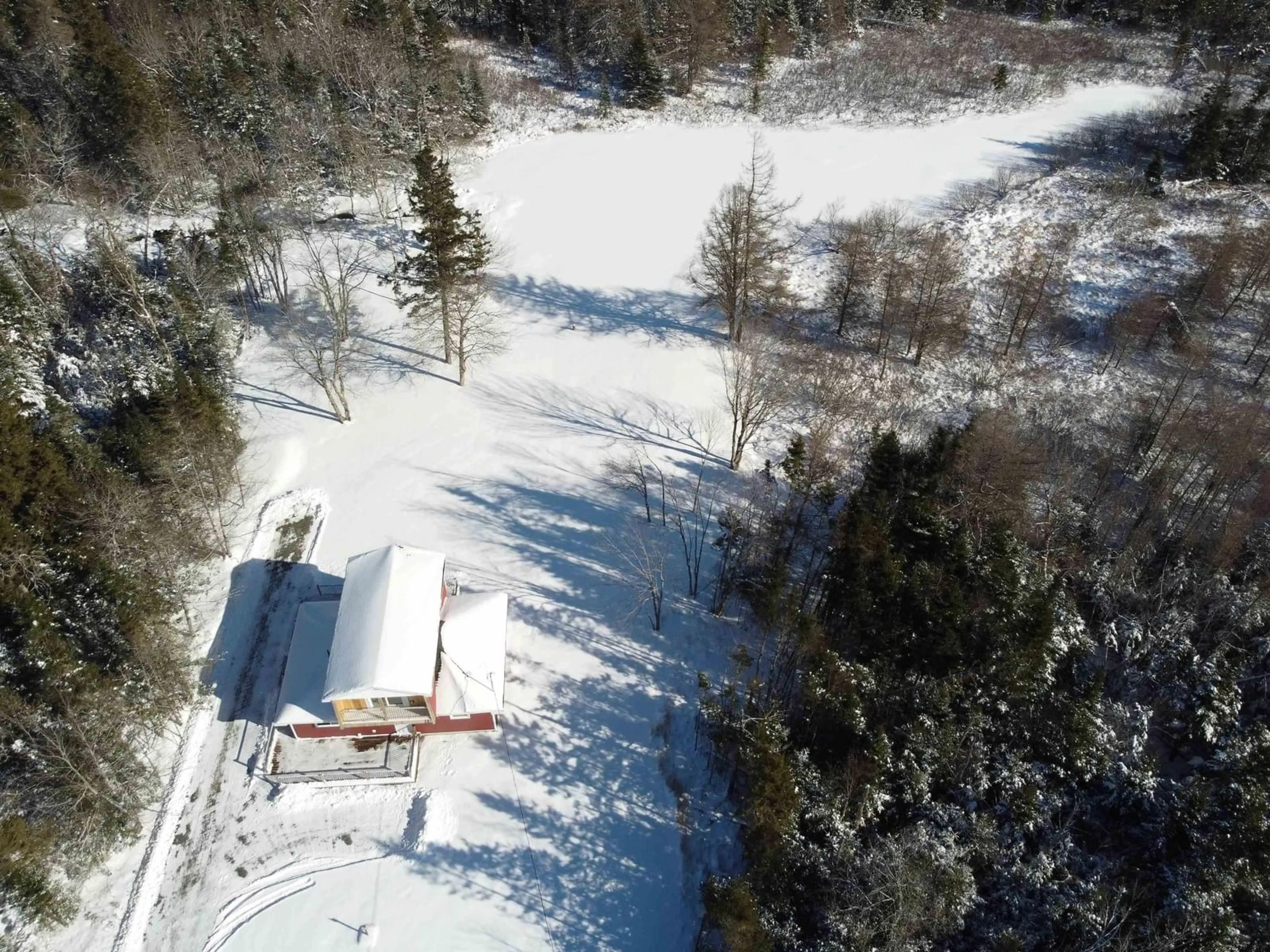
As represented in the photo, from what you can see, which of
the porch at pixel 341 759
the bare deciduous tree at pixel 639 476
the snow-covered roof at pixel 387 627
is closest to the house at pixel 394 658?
the snow-covered roof at pixel 387 627

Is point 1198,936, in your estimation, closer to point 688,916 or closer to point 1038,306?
point 688,916

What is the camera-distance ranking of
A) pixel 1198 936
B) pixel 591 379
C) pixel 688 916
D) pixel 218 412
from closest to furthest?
1. pixel 1198 936
2. pixel 688 916
3. pixel 218 412
4. pixel 591 379

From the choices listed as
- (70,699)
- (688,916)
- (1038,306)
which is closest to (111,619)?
(70,699)

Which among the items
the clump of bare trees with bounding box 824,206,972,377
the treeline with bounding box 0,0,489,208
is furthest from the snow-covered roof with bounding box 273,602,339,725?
the clump of bare trees with bounding box 824,206,972,377

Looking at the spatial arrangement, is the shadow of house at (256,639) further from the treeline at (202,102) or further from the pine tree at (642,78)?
the pine tree at (642,78)

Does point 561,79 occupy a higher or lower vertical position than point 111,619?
higher

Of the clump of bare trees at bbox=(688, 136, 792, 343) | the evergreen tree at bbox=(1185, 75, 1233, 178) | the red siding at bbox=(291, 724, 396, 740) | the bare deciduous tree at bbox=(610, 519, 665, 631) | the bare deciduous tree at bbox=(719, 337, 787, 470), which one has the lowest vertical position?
the red siding at bbox=(291, 724, 396, 740)

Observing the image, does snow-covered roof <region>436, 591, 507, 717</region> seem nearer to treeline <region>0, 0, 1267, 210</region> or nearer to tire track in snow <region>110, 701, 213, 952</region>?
tire track in snow <region>110, 701, 213, 952</region>
